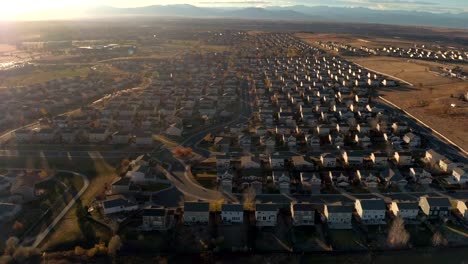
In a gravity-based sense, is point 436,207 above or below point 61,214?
above

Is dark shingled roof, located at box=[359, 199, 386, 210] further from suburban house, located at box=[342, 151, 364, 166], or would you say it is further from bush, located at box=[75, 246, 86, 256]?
bush, located at box=[75, 246, 86, 256]

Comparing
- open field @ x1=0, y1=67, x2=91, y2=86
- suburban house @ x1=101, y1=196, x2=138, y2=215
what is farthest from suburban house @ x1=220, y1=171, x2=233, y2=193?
open field @ x1=0, y1=67, x2=91, y2=86

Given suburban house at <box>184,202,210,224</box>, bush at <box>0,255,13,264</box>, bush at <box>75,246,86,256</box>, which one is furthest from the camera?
suburban house at <box>184,202,210,224</box>

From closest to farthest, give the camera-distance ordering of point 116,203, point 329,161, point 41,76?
point 116,203 → point 329,161 → point 41,76

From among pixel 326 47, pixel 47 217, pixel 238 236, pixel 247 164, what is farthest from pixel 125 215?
pixel 326 47

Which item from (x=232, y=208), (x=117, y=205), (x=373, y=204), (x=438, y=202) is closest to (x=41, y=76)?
(x=117, y=205)

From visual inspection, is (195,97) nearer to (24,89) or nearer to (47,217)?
(24,89)

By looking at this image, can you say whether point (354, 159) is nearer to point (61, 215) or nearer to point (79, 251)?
point (79, 251)
